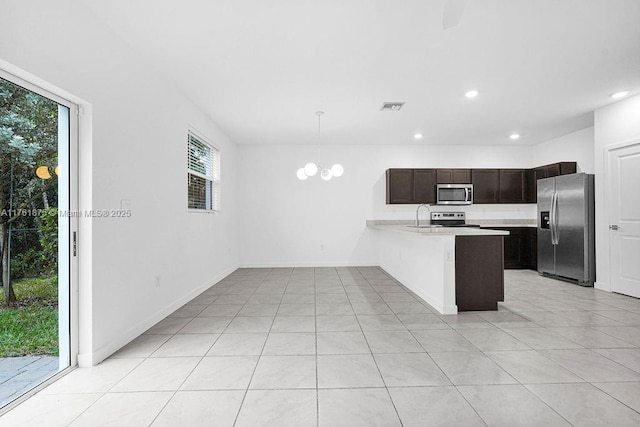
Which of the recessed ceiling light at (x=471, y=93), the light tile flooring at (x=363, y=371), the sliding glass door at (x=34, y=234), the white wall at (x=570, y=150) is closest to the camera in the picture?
the light tile flooring at (x=363, y=371)

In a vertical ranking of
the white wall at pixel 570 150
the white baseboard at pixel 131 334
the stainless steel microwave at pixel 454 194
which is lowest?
the white baseboard at pixel 131 334

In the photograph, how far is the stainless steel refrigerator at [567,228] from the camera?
16.2 feet

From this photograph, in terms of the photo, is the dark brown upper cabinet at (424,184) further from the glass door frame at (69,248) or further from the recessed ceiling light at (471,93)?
the glass door frame at (69,248)

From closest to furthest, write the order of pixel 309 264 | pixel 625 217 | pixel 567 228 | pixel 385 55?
1. pixel 385 55
2. pixel 625 217
3. pixel 567 228
4. pixel 309 264

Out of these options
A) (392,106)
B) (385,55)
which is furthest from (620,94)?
(385,55)

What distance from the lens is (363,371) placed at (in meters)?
2.30

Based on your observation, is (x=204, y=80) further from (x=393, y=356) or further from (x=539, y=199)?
(x=539, y=199)

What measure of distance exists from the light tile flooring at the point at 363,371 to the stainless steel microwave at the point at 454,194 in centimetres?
302

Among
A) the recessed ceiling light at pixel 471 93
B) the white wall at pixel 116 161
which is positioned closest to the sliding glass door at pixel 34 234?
the white wall at pixel 116 161

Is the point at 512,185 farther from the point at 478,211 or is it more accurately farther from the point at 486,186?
the point at 478,211

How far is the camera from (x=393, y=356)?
100 inches

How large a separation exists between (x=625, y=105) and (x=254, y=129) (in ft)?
17.4

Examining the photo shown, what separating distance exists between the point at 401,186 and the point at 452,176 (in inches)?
41.9

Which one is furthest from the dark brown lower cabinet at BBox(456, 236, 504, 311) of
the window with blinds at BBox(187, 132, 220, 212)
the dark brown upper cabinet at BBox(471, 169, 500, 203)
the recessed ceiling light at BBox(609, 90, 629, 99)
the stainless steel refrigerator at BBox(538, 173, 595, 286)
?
Answer: the window with blinds at BBox(187, 132, 220, 212)
